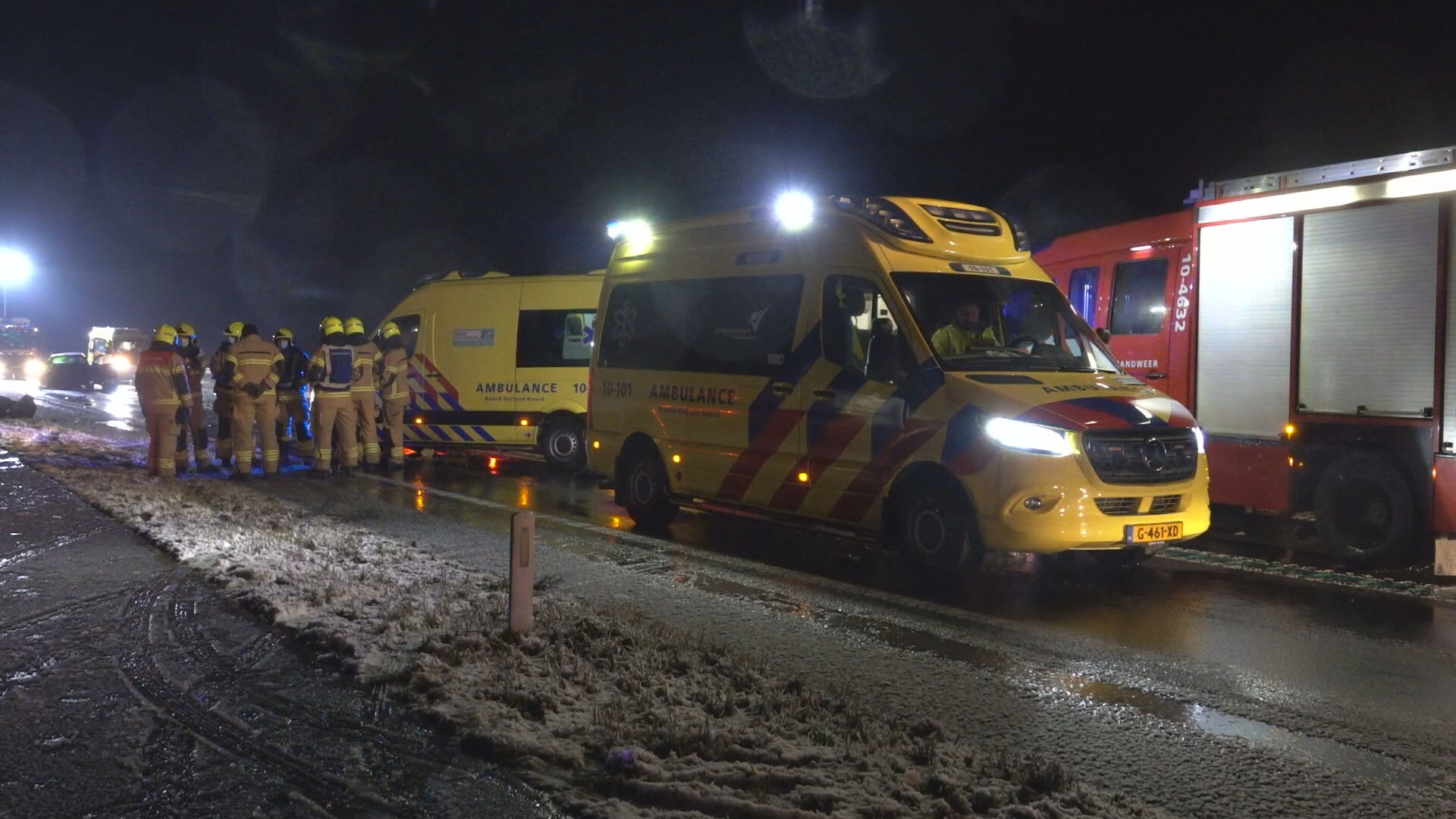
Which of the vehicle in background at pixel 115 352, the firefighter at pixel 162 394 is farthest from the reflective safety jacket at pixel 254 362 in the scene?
the vehicle in background at pixel 115 352

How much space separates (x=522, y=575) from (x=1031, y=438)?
3.27 metres

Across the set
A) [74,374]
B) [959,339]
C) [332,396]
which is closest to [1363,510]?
[959,339]

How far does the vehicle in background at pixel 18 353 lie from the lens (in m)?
41.9

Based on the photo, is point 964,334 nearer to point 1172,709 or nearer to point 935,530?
point 935,530

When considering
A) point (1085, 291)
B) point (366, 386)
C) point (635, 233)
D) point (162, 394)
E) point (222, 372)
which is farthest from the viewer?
point (222, 372)

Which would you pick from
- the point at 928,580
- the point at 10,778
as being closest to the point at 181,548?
the point at 10,778

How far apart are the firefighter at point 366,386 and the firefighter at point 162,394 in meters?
1.98

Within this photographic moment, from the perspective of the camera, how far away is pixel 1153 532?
7.16 meters

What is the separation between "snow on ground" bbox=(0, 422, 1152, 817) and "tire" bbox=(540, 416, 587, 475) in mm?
6729

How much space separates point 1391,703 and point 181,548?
310 inches

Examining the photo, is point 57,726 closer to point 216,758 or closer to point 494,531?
point 216,758

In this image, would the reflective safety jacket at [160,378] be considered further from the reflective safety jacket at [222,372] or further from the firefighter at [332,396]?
the firefighter at [332,396]

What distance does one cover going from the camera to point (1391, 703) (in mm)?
5184

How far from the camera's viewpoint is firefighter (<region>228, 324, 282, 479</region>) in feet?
43.7
